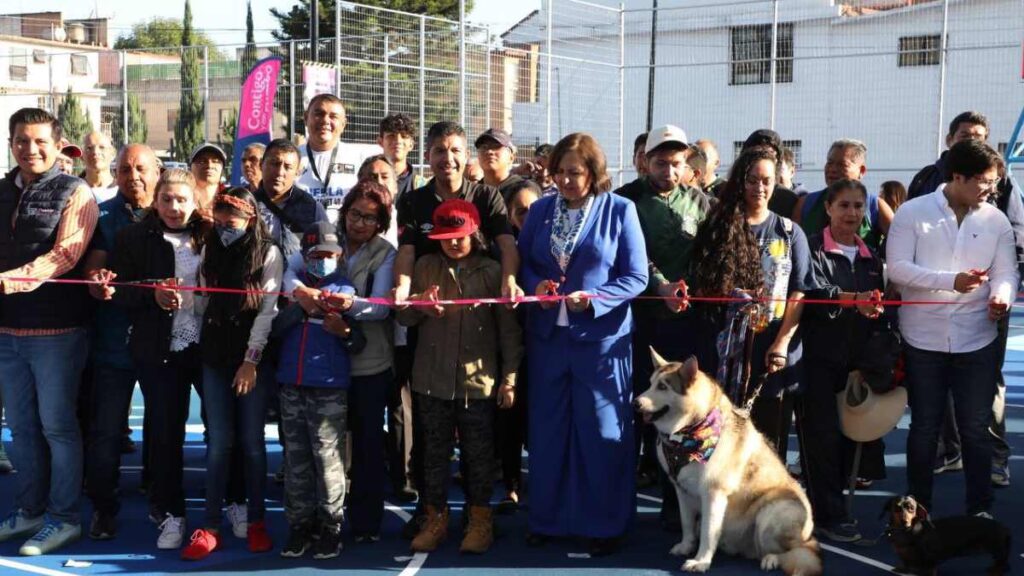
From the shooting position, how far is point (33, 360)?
5.71 metres

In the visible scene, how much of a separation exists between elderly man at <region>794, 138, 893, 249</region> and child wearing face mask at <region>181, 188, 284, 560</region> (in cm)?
330

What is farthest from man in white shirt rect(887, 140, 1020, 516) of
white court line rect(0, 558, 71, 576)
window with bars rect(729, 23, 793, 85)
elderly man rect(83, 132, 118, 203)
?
window with bars rect(729, 23, 793, 85)

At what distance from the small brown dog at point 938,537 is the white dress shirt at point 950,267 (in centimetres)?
91

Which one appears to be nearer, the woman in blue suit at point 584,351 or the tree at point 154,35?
the woman in blue suit at point 584,351

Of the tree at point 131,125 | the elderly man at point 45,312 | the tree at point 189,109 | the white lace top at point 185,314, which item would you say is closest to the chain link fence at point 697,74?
the tree at point 131,125

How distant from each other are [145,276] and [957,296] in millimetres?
4284

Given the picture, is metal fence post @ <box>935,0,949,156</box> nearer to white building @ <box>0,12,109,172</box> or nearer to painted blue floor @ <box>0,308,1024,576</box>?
painted blue floor @ <box>0,308,1024,576</box>

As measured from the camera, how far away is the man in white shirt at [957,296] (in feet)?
18.3

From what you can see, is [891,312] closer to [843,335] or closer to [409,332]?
[843,335]

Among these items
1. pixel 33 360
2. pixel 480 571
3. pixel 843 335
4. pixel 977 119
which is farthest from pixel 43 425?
pixel 977 119

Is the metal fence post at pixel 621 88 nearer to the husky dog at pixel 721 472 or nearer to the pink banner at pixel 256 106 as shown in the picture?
the pink banner at pixel 256 106

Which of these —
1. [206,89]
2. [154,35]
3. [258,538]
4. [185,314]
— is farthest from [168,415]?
[154,35]

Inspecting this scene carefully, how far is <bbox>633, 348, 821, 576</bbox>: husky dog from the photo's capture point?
5.29 meters

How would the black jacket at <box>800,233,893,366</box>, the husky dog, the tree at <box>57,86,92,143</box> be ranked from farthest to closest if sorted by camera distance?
the tree at <box>57,86,92,143</box> < the black jacket at <box>800,233,893,366</box> < the husky dog
